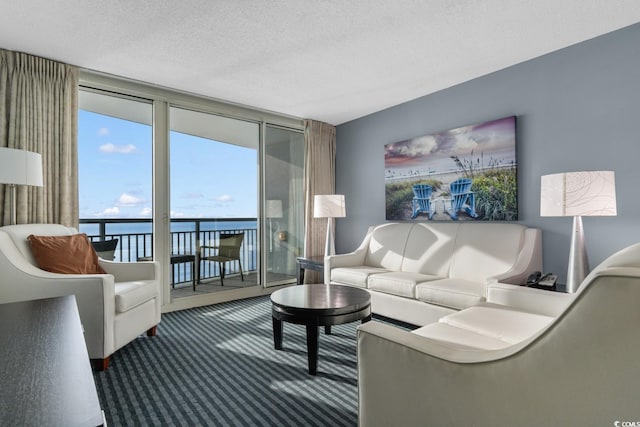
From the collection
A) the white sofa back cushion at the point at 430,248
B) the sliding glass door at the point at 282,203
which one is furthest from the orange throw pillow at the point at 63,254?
the white sofa back cushion at the point at 430,248

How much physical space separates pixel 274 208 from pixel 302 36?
2478 mm

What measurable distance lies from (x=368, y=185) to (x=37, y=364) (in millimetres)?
4096

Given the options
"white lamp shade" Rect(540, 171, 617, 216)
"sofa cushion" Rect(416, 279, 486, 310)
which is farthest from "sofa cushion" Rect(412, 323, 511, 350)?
"white lamp shade" Rect(540, 171, 617, 216)

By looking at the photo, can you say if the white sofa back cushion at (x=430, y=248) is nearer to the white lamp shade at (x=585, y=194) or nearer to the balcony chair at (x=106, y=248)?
the white lamp shade at (x=585, y=194)

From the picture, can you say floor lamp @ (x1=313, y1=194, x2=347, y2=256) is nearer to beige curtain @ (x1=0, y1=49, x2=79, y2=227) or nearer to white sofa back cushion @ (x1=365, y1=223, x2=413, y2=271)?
white sofa back cushion @ (x1=365, y1=223, x2=413, y2=271)

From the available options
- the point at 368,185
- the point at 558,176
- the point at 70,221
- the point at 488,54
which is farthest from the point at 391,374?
the point at 368,185

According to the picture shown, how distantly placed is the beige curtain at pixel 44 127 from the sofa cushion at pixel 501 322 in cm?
333

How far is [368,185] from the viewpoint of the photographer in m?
4.60

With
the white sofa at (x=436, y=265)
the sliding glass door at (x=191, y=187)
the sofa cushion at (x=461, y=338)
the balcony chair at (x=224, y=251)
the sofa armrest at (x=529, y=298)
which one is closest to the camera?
the sofa cushion at (x=461, y=338)

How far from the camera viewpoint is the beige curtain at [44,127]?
2773 mm

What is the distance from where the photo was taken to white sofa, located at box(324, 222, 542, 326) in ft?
8.93

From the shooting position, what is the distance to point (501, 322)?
1804 mm

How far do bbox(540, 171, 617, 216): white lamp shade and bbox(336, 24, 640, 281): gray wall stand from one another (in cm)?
50

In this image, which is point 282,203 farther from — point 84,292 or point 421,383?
point 421,383
